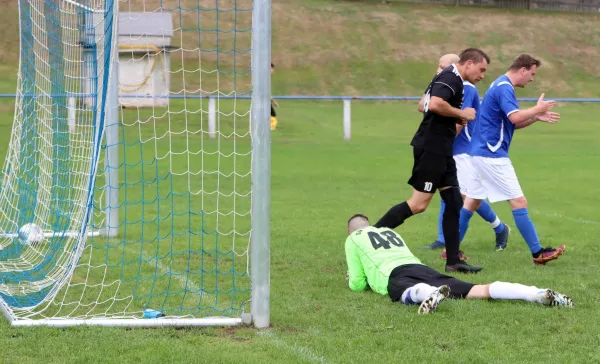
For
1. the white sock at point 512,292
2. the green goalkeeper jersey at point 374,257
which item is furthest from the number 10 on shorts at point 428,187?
the white sock at point 512,292

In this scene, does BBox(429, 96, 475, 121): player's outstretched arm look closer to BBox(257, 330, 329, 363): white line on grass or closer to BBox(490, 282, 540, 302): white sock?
BBox(490, 282, 540, 302): white sock

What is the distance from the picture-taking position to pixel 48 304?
5973 millimetres

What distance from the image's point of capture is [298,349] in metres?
4.96

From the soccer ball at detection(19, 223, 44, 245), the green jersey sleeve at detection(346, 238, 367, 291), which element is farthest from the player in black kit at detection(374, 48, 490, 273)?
the soccer ball at detection(19, 223, 44, 245)

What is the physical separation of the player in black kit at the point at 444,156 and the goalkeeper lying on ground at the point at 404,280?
0.78 metres

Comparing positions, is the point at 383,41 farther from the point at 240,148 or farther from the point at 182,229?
the point at 182,229

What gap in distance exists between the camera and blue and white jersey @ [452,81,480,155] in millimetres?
8250

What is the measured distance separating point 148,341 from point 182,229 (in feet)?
15.4

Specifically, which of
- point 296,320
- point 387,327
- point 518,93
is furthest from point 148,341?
point 518,93

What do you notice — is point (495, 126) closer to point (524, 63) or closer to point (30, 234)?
point (524, 63)

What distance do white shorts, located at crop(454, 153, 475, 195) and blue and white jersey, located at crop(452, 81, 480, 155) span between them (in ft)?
0.24

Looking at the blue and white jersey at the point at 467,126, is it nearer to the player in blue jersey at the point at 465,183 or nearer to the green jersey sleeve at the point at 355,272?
the player in blue jersey at the point at 465,183

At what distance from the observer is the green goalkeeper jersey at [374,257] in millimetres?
6267

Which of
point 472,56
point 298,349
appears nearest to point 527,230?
point 472,56
